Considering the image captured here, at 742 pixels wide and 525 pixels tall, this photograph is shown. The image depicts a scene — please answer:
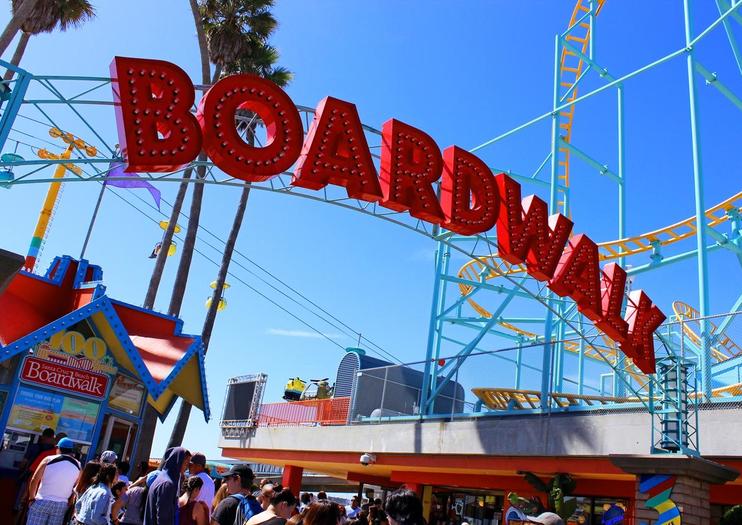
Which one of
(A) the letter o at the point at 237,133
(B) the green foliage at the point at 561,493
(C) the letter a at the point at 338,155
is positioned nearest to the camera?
(A) the letter o at the point at 237,133

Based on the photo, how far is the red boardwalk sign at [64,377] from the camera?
13289 millimetres

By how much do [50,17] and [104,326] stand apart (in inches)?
529

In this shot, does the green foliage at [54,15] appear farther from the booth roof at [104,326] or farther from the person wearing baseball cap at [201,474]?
the person wearing baseball cap at [201,474]

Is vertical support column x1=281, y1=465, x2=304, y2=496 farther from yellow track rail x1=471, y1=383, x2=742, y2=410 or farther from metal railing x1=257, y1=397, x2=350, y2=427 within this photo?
yellow track rail x1=471, y1=383, x2=742, y2=410

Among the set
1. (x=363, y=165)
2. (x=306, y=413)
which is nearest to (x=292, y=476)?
(x=306, y=413)

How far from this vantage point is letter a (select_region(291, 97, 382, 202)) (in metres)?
11.8

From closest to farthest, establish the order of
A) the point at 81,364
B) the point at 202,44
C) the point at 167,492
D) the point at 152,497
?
the point at 167,492, the point at 152,497, the point at 81,364, the point at 202,44

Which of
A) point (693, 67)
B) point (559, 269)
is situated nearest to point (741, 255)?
point (693, 67)

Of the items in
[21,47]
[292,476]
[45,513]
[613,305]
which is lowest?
[45,513]

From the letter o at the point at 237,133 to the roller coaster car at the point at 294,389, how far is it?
595 inches

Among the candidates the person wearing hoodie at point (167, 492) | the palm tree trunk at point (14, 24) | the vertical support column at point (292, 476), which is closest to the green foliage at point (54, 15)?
the palm tree trunk at point (14, 24)

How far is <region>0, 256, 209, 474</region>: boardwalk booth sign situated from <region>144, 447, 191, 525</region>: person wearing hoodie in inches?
243

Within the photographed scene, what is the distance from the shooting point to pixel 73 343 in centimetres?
1388

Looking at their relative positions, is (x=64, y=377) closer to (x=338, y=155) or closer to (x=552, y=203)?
(x=338, y=155)
